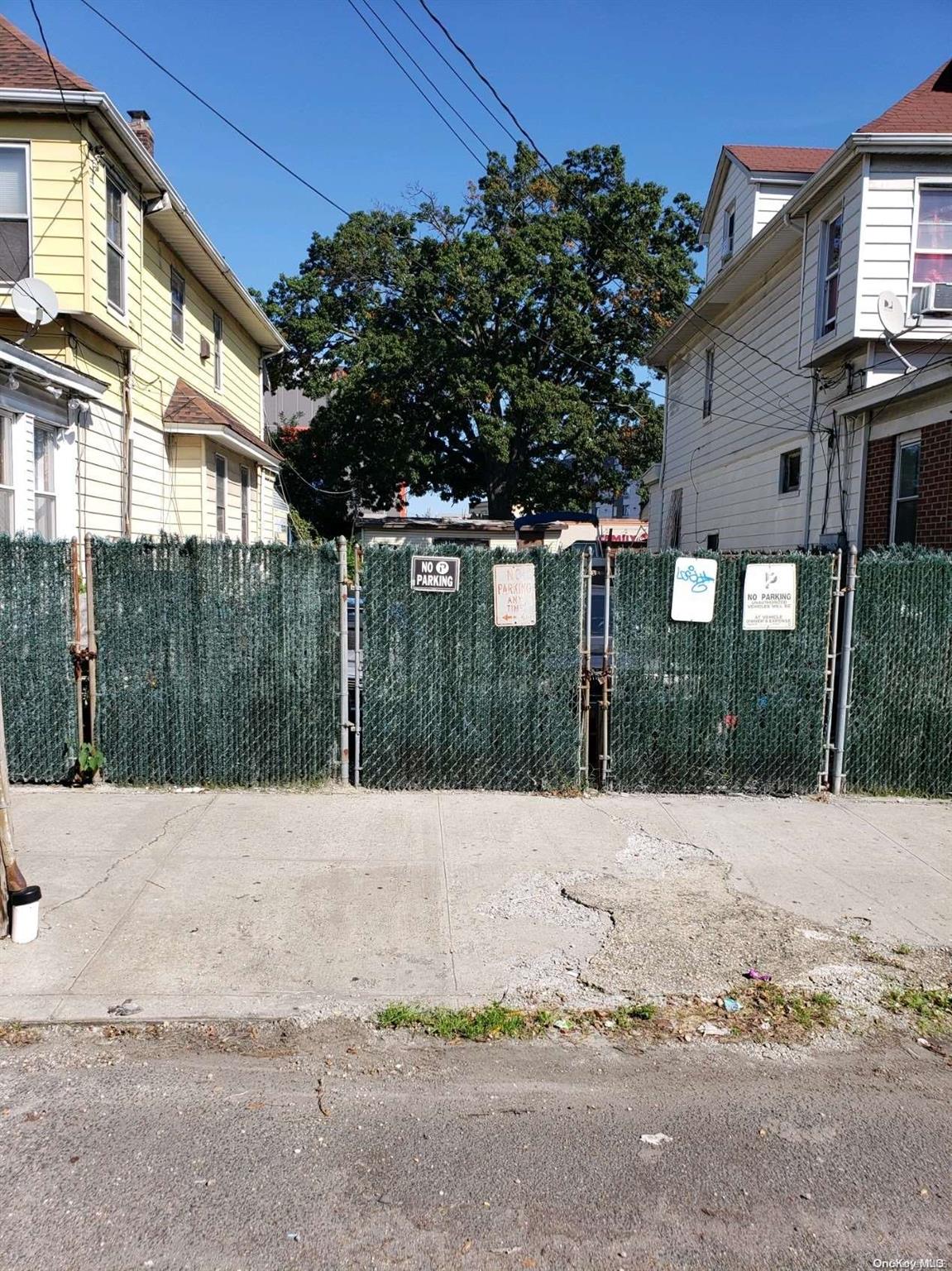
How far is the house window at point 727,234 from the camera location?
1783 cm

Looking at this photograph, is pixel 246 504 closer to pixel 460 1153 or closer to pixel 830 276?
pixel 830 276

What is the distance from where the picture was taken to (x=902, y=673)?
293 inches

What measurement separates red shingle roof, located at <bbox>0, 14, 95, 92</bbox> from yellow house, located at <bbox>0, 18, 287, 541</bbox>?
24 mm

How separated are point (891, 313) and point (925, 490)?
8.65 ft

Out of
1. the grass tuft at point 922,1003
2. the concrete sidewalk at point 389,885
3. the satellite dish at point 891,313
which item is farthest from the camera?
the satellite dish at point 891,313

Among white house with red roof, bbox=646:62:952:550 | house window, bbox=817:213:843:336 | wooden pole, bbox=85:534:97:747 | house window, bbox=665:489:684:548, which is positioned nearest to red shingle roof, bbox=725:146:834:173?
white house with red roof, bbox=646:62:952:550

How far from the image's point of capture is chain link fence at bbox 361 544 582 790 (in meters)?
7.18

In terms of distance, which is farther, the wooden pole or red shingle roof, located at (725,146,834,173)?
red shingle roof, located at (725,146,834,173)

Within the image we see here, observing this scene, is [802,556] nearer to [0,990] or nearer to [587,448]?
[0,990]

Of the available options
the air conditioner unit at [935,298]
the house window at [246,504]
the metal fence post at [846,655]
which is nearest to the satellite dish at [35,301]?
the house window at [246,504]

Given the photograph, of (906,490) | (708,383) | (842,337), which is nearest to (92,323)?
(842,337)

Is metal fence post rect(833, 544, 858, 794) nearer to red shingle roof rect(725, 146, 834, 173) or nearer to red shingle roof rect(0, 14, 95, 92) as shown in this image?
red shingle roof rect(0, 14, 95, 92)

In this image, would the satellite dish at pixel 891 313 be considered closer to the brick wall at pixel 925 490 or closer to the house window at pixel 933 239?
the house window at pixel 933 239

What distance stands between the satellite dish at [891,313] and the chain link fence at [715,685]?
230 inches
